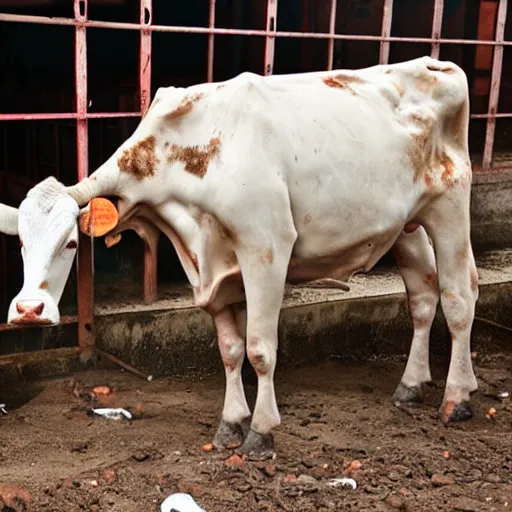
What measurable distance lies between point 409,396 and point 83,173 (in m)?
2.34

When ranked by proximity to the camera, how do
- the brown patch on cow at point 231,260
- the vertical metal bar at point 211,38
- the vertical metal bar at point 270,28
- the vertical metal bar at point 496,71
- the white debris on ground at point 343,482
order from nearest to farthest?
the white debris on ground at point 343,482 < the brown patch on cow at point 231,260 < the vertical metal bar at point 211,38 < the vertical metal bar at point 270,28 < the vertical metal bar at point 496,71

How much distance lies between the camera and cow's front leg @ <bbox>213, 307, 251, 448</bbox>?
15.7ft

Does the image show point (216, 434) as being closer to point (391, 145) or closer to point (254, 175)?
point (254, 175)

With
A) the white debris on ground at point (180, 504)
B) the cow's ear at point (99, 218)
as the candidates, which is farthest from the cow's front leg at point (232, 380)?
the cow's ear at point (99, 218)

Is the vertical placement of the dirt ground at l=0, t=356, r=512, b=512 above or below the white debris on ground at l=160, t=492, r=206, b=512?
below

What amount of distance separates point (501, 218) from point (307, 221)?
134 inches

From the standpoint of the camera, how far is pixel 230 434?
475cm

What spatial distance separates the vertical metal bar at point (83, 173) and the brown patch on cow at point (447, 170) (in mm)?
2054

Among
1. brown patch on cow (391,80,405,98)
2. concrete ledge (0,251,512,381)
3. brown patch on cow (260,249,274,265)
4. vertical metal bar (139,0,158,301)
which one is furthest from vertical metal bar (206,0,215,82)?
brown patch on cow (260,249,274,265)

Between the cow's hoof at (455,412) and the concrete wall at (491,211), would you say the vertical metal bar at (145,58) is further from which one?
the concrete wall at (491,211)

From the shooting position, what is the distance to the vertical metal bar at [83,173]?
5.24 m

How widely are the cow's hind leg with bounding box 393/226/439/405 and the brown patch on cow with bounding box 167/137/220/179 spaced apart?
1583 mm

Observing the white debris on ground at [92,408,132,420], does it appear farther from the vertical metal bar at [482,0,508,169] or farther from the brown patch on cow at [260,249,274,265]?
the vertical metal bar at [482,0,508,169]

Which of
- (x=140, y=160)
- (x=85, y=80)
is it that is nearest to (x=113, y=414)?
(x=140, y=160)
